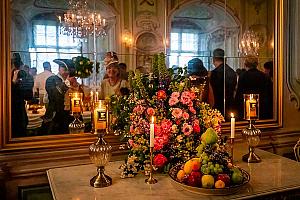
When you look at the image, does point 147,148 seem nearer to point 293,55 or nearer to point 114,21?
point 114,21

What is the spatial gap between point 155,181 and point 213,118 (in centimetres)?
58

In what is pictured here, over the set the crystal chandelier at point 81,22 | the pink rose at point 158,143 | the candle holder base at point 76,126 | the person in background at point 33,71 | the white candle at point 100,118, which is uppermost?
the crystal chandelier at point 81,22

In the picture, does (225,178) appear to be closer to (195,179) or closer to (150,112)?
(195,179)

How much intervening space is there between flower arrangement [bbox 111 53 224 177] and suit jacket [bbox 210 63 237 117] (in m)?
0.69


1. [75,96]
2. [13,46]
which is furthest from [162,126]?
[13,46]

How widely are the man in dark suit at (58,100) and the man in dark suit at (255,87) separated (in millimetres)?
1516

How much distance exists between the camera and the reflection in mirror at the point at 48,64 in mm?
2301

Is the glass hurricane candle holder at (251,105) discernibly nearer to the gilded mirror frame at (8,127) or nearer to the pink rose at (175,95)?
the pink rose at (175,95)

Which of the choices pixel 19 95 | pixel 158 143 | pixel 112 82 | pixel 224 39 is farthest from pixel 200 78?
pixel 19 95

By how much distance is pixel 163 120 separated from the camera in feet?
6.90

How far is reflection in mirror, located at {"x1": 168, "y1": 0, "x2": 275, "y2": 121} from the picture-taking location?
2760 mm

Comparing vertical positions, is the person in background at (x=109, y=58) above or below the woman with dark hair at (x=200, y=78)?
above

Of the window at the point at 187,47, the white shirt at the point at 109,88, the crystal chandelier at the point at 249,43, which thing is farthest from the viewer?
the crystal chandelier at the point at 249,43

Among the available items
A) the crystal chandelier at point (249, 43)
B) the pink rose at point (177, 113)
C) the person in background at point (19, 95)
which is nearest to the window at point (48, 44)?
the person in background at point (19, 95)
